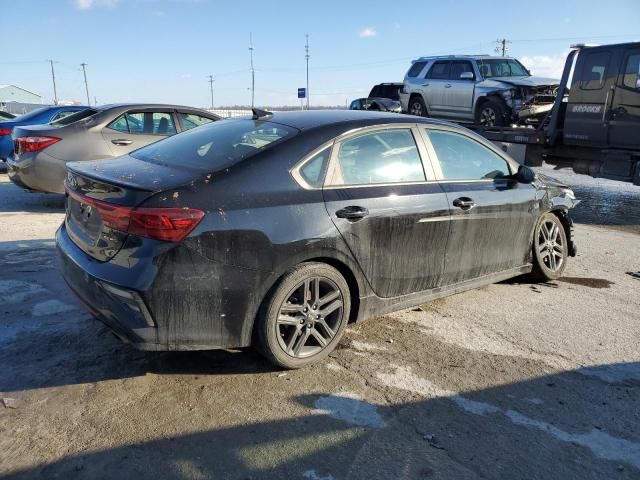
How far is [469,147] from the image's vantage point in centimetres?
464

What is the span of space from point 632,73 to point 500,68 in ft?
12.6

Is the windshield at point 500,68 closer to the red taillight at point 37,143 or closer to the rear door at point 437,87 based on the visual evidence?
the rear door at point 437,87

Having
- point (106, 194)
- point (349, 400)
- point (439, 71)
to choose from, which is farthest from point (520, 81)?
point (106, 194)

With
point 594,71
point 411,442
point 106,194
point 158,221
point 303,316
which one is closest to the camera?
point 411,442

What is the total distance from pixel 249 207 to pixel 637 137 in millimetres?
9067

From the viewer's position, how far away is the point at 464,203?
430 cm

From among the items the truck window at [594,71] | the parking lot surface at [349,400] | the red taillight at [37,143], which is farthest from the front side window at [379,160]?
the truck window at [594,71]

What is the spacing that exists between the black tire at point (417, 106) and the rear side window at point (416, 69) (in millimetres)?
661

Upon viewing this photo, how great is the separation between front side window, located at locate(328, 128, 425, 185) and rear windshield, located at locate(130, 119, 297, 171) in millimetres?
425

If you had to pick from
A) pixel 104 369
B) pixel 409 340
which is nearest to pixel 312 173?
pixel 409 340

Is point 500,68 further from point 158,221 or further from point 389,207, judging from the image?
point 158,221

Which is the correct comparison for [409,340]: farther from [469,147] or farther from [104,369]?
[104,369]

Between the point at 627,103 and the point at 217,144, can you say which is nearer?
the point at 217,144

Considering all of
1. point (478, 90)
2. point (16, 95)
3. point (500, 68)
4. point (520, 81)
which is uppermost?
point (500, 68)
